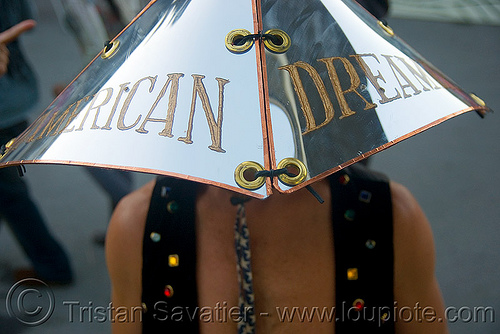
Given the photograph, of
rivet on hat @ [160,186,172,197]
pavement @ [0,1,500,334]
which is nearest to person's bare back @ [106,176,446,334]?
rivet on hat @ [160,186,172,197]

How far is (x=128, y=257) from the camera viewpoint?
1.16 metres

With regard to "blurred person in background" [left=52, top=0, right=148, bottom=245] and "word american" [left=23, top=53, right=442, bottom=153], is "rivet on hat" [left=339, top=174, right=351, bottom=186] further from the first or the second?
"blurred person in background" [left=52, top=0, right=148, bottom=245]

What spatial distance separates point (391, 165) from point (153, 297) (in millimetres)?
2852

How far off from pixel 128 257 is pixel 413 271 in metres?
0.62

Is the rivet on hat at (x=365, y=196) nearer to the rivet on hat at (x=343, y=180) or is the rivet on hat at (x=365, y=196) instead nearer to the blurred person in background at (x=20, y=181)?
the rivet on hat at (x=343, y=180)

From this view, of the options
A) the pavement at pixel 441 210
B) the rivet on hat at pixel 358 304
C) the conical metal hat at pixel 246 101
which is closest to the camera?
the conical metal hat at pixel 246 101

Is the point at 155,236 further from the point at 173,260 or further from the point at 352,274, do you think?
the point at 352,274

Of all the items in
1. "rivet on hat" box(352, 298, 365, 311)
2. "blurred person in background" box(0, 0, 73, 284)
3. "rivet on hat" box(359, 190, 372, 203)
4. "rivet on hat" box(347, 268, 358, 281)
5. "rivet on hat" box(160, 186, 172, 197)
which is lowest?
"rivet on hat" box(352, 298, 365, 311)

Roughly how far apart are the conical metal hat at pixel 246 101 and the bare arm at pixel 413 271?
299 millimetres

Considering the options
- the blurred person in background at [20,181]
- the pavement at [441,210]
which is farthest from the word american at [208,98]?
the pavement at [441,210]

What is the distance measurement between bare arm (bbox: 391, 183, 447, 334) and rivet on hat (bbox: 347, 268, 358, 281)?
87 millimetres

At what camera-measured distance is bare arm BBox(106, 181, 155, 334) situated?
3.81ft

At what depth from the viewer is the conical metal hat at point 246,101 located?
0.74m

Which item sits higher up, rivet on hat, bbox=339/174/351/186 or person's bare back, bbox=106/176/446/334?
rivet on hat, bbox=339/174/351/186
